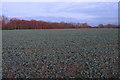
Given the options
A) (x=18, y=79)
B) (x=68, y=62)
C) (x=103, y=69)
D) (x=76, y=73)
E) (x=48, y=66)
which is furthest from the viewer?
(x=68, y=62)

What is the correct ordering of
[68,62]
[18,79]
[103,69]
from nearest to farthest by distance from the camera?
1. [18,79]
2. [103,69]
3. [68,62]

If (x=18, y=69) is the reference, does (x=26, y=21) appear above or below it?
above

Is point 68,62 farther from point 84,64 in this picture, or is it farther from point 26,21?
point 26,21

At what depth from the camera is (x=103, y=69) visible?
566cm

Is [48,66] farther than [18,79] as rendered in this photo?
Yes

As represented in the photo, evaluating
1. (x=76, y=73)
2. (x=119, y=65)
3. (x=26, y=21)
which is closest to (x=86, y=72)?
(x=76, y=73)

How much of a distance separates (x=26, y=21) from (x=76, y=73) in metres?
79.6

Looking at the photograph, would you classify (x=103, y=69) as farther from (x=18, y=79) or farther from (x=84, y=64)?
(x=18, y=79)

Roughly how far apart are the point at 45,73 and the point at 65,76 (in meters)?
0.87

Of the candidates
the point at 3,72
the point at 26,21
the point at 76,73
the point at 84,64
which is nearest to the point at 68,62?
the point at 84,64

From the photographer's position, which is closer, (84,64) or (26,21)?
(84,64)

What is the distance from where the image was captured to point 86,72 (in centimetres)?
537

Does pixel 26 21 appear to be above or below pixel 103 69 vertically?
above

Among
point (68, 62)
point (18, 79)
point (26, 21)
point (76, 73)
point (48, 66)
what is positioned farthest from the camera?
point (26, 21)
